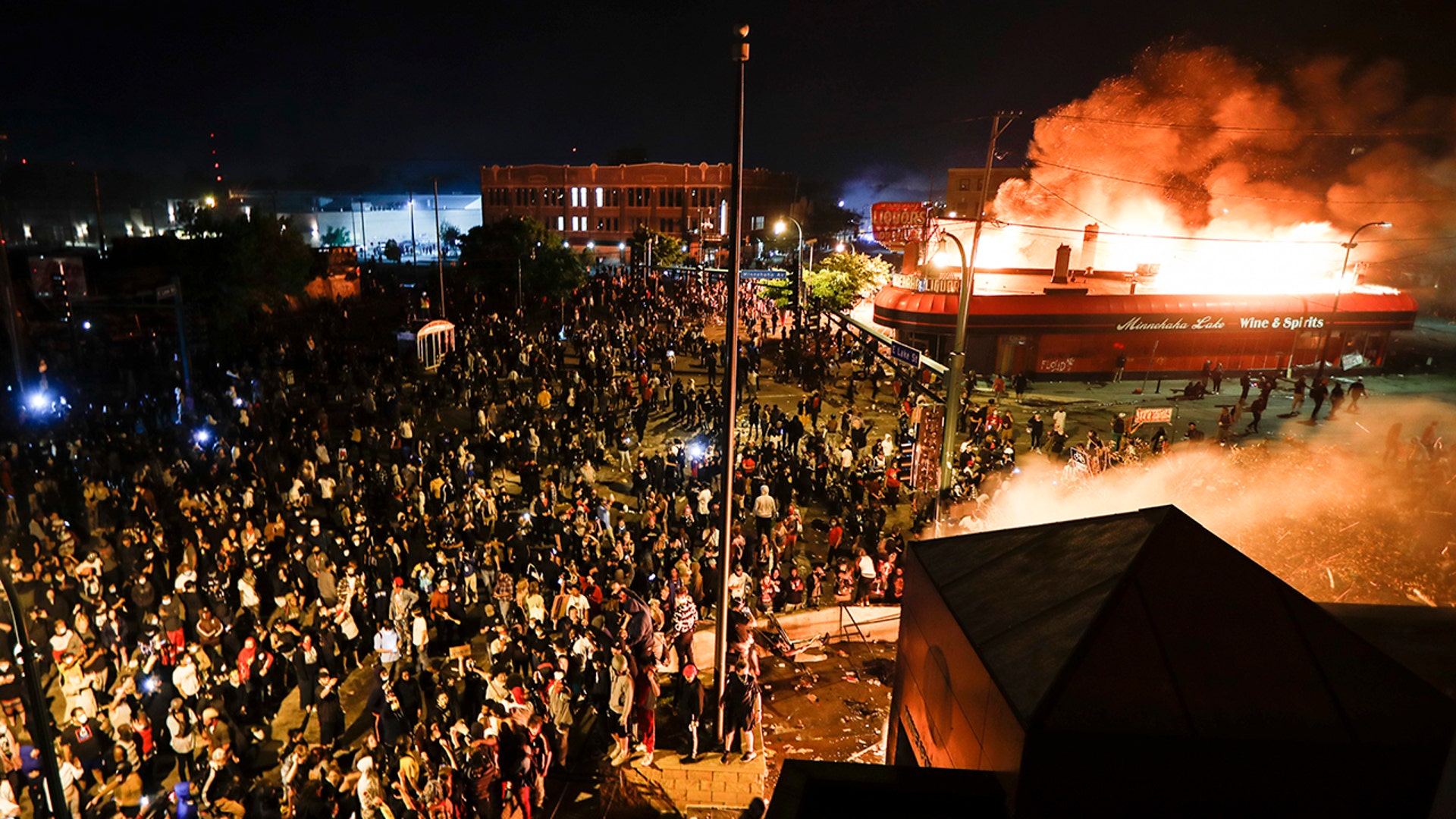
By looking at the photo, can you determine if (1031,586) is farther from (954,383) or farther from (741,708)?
(954,383)

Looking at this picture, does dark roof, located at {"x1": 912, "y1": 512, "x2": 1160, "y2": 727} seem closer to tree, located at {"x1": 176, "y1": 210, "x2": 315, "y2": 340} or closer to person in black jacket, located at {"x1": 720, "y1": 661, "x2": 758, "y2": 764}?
person in black jacket, located at {"x1": 720, "y1": 661, "x2": 758, "y2": 764}

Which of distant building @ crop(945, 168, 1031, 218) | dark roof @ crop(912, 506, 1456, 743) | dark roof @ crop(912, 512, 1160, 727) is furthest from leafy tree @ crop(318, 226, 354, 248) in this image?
dark roof @ crop(912, 506, 1456, 743)

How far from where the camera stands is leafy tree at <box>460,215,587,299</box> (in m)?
44.2

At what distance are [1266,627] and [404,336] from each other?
30.7 metres

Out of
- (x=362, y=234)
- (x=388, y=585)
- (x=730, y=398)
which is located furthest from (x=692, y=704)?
(x=362, y=234)

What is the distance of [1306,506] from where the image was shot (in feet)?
52.6

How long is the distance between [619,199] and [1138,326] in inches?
2259

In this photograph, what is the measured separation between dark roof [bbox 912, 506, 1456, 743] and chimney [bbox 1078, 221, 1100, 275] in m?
36.6

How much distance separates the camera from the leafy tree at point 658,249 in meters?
59.1

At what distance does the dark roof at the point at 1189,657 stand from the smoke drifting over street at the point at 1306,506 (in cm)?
1007

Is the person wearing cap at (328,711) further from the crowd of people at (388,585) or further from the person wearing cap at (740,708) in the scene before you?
the person wearing cap at (740,708)

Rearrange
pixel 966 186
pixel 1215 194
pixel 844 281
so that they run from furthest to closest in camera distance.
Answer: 1. pixel 966 186
2. pixel 1215 194
3. pixel 844 281

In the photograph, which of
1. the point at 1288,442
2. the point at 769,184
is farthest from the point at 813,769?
the point at 769,184

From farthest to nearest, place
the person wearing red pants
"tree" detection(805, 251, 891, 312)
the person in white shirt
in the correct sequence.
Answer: "tree" detection(805, 251, 891, 312) → the person wearing red pants → the person in white shirt
